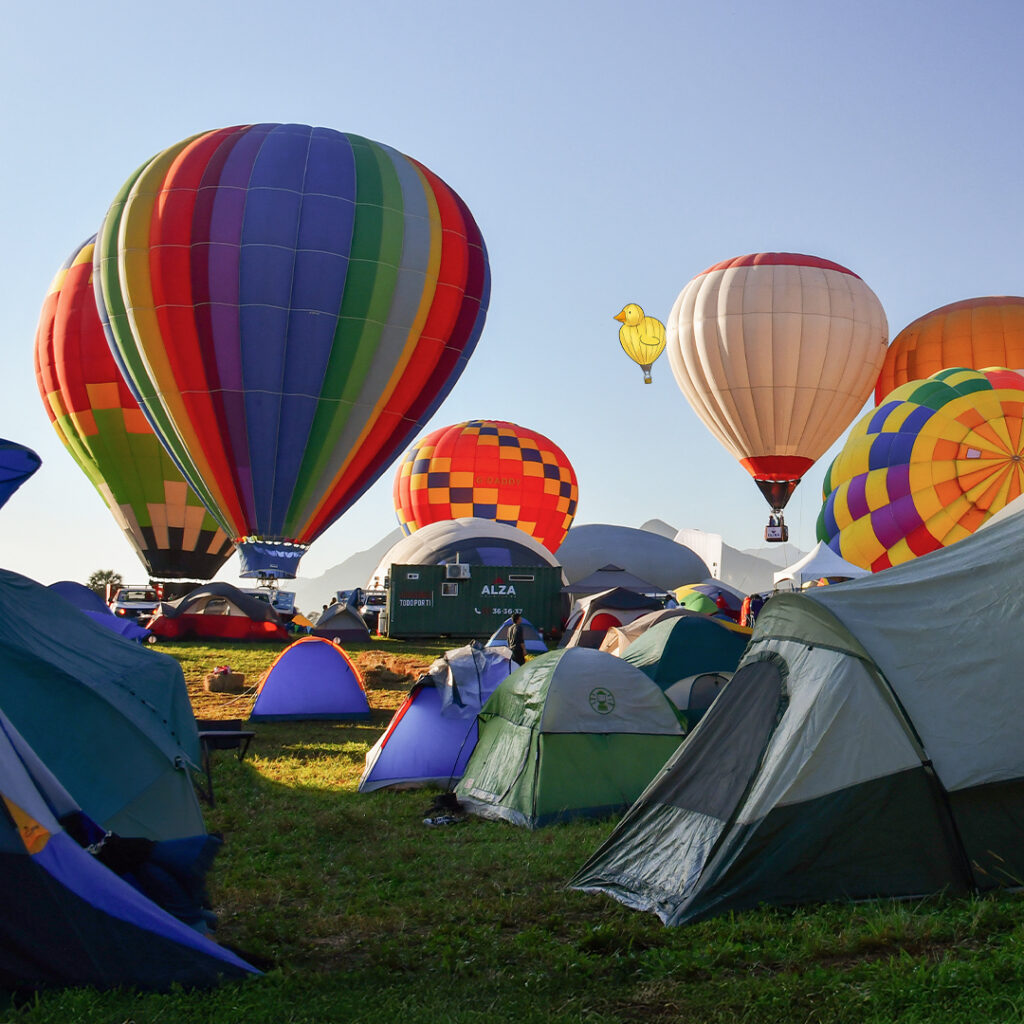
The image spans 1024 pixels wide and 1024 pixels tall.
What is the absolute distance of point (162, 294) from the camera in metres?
23.7

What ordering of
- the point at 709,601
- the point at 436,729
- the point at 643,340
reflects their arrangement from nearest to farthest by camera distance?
the point at 436,729 → the point at 709,601 → the point at 643,340

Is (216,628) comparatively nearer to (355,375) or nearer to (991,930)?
(355,375)

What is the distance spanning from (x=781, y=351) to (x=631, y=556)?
63.7ft

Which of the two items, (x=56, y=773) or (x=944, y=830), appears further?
(x=56, y=773)

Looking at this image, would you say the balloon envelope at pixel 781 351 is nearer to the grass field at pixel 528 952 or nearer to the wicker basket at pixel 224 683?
the wicker basket at pixel 224 683

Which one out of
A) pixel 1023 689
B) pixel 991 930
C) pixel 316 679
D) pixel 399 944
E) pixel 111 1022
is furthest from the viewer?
pixel 316 679

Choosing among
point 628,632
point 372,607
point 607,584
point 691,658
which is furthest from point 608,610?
point 691,658

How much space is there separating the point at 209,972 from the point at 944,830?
13.4 feet

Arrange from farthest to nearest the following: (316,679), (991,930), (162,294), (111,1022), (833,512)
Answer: (833,512) → (162,294) → (316,679) → (991,930) → (111,1022)

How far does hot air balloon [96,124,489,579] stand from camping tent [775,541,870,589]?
10.7 m

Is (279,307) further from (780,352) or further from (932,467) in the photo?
(780,352)

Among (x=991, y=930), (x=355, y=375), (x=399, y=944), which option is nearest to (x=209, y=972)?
(x=399, y=944)

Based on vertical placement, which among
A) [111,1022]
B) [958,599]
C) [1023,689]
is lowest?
[111,1022]

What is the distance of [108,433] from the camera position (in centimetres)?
3544
